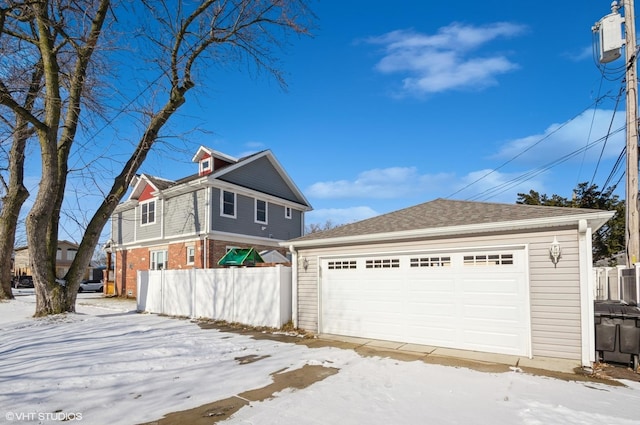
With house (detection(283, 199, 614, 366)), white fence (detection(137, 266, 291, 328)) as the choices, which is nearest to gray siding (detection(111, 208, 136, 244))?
white fence (detection(137, 266, 291, 328))

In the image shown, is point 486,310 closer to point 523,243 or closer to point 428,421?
point 523,243

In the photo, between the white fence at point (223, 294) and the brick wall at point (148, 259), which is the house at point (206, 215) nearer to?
the brick wall at point (148, 259)

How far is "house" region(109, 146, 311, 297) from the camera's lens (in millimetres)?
18047

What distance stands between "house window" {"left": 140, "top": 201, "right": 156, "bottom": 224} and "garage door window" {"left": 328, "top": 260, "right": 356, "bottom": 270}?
14.6 m

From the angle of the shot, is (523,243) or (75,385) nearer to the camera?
(75,385)

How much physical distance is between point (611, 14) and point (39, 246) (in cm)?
1835

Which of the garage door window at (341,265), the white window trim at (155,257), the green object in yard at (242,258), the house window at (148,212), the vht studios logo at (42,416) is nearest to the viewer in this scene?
the vht studios logo at (42,416)

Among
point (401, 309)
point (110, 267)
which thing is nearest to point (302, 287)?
point (401, 309)

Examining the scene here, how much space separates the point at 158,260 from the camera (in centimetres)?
2061

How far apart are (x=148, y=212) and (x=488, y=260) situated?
1923 cm

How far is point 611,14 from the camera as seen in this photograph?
10.5m

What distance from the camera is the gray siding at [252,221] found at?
59.4 feet

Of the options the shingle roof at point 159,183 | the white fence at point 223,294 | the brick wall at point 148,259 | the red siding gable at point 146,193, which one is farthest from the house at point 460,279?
the red siding gable at point 146,193

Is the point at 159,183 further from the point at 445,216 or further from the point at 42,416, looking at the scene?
the point at 42,416
